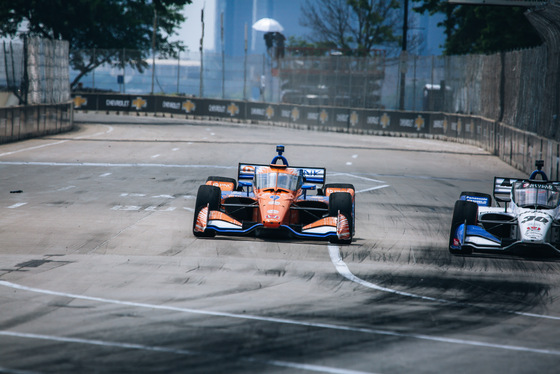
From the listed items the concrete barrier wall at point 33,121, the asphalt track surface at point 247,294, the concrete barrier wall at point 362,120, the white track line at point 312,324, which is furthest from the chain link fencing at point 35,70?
the white track line at point 312,324

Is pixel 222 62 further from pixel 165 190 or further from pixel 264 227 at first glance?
pixel 264 227

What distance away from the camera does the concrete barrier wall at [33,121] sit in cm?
2888

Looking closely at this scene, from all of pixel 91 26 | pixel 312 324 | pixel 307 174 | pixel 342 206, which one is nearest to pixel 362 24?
pixel 91 26

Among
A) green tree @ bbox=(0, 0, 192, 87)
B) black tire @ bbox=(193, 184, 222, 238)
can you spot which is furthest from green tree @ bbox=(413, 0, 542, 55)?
black tire @ bbox=(193, 184, 222, 238)

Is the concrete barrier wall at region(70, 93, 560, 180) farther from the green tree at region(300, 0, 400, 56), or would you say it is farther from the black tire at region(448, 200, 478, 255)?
the green tree at region(300, 0, 400, 56)

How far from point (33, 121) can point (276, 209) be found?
22.2m

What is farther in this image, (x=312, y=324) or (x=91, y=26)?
(x=91, y=26)

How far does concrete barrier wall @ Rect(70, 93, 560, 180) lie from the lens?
24766mm

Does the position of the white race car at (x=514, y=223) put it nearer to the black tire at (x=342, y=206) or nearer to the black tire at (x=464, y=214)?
the black tire at (x=464, y=214)

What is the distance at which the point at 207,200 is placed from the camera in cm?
1250

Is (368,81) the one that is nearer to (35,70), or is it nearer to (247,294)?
(35,70)

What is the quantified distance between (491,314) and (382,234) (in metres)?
5.15

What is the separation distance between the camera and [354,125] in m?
43.1

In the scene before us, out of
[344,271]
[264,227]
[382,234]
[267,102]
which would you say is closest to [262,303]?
[344,271]
